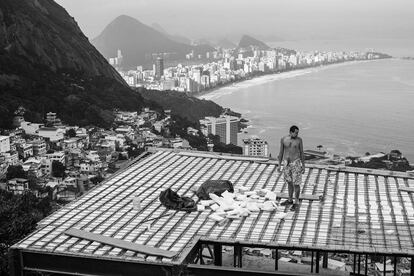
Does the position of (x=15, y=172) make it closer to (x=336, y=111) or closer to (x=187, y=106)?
(x=336, y=111)

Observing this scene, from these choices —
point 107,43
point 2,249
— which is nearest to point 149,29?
point 107,43

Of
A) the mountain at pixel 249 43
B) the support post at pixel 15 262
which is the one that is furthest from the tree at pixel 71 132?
the mountain at pixel 249 43

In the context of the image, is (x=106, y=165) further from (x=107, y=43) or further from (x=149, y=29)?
(x=149, y=29)

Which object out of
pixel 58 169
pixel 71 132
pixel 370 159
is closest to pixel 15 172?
pixel 58 169

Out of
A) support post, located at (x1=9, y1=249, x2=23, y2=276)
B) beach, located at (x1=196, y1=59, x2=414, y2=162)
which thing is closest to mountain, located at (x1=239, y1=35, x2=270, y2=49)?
beach, located at (x1=196, y1=59, x2=414, y2=162)

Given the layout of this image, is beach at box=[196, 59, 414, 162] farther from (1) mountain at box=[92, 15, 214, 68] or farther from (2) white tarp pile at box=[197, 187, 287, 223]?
(1) mountain at box=[92, 15, 214, 68]
